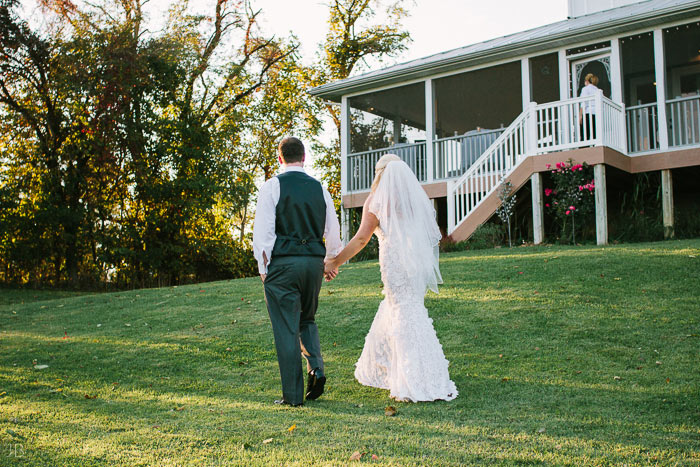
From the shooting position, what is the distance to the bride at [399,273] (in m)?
4.95

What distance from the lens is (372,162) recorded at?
57.0 ft

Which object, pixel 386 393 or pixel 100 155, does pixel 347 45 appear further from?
pixel 386 393

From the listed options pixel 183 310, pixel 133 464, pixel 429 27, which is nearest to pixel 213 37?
pixel 429 27

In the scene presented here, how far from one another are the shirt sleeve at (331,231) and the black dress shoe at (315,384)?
970mm

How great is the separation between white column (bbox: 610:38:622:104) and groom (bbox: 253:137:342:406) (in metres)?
11.1

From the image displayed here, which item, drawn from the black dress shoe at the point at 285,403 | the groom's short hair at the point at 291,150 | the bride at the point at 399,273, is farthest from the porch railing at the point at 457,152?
the black dress shoe at the point at 285,403

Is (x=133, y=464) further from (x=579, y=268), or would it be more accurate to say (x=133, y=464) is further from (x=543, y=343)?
(x=579, y=268)

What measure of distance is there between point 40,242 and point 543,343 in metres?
16.2

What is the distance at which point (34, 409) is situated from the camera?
16.0ft

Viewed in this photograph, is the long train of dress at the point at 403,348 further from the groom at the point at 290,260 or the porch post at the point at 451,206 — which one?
the porch post at the point at 451,206

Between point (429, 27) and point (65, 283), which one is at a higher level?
point (429, 27)

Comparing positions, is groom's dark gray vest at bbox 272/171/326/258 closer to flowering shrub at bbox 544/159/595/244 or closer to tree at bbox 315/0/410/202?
flowering shrub at bbox 544/159/595/244

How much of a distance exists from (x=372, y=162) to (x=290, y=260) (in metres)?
12.9

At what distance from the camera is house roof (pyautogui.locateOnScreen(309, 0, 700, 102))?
13.1 m
